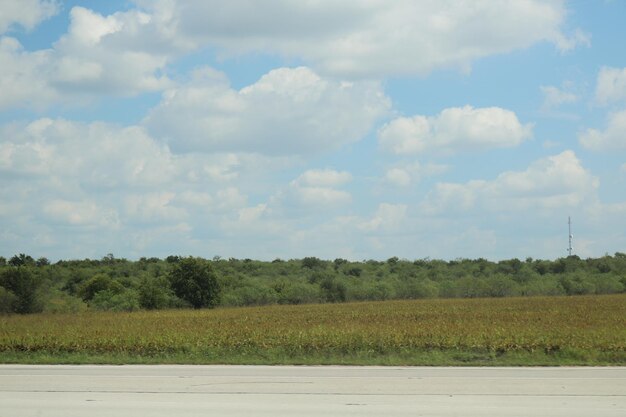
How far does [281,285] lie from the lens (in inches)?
3039

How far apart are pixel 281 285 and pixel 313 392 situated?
6175cm

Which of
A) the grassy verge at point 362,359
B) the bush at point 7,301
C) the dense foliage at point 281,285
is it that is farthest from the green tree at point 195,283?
the grassy verge at point 362,359

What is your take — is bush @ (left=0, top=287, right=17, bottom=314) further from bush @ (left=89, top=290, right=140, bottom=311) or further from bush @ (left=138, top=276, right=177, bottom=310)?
bush @ (left=138, top=276, right=177, bottom=310)

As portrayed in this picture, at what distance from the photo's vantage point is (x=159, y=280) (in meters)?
64.6

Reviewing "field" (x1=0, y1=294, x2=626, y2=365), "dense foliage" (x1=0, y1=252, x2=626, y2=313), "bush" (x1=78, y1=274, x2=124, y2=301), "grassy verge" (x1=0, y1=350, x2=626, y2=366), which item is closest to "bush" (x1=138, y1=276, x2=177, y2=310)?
"dense foliage" (x1=0, y1=252, x2=626, y2=313)

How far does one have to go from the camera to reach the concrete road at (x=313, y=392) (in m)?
13.3

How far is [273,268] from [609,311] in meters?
79.5

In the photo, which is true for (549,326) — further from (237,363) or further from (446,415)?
(446,415)

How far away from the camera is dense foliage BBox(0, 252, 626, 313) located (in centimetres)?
5819

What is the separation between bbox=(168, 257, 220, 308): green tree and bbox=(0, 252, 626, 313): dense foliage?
0.09m

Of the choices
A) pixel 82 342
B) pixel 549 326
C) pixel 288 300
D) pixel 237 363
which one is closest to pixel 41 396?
pixel 237 363

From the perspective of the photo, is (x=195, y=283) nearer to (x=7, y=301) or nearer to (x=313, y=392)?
(x=7, y=301)

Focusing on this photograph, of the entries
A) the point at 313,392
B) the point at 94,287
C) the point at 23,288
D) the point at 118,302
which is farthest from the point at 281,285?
the point at 313,392

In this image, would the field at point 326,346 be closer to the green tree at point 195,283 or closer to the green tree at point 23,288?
the green tree at point 23,288
